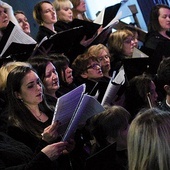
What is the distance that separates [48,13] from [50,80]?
104 cm

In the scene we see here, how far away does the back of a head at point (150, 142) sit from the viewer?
114 centimetres

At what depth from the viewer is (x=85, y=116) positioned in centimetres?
180

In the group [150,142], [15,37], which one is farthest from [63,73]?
[150,142]

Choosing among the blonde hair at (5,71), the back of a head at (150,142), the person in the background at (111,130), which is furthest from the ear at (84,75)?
the back of a head at (150,142)

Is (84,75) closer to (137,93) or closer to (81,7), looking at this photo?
(137,93)

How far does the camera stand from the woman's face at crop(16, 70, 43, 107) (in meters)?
1.98

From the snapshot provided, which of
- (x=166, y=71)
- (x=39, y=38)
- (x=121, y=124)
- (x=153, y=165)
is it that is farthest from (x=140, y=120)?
(x=39, y=38)

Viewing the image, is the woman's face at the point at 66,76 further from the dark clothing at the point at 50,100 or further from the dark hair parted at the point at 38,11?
the dark hair parted at the point at 38,11

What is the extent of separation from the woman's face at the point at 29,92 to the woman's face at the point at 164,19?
1.93 metres

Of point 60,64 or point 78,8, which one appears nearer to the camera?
point 60,64

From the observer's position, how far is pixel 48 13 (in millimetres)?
3234

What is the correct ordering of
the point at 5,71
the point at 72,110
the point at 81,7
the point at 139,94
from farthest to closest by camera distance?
1. the point at 81,7
2. the point at 139,94
3. the point at 5,71
4. the point at 72,110

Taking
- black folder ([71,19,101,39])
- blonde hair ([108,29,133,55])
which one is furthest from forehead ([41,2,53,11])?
blonde hair ([108,29,133,55])

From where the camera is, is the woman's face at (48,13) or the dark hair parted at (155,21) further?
the dark hair parted at (155,21)
